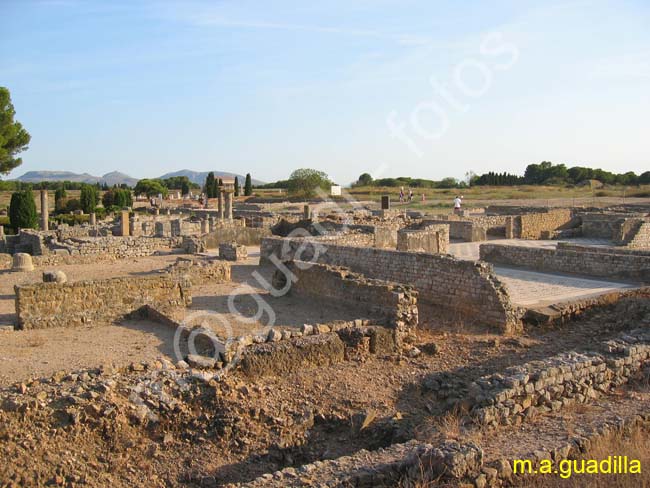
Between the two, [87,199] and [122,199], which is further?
[122,199]

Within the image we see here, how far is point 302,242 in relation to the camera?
1736cm

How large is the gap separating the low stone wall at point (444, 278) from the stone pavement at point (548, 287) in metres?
0.94

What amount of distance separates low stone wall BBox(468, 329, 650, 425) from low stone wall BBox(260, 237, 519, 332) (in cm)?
344

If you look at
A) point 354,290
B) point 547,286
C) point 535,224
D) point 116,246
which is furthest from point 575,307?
point 535,224

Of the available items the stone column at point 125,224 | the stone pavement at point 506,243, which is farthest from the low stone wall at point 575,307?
the stone column at point 125,224

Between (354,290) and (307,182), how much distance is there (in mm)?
49561

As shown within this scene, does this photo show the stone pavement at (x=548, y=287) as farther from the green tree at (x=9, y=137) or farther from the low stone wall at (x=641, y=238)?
the green tree at (x=9, y=137)

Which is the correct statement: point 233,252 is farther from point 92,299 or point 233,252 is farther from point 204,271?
point 92,299

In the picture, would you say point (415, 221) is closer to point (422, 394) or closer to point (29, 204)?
point (422, 394)

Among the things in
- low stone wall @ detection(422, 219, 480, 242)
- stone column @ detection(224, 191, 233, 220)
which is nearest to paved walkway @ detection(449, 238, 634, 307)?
low stone wall @ detection(422, 219, 480, 242)

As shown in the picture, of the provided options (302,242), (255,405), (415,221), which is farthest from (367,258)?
(415,221)

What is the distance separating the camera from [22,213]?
35.8 metres

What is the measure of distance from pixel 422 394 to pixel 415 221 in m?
19.2

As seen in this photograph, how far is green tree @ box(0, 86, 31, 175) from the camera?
39062 mm
